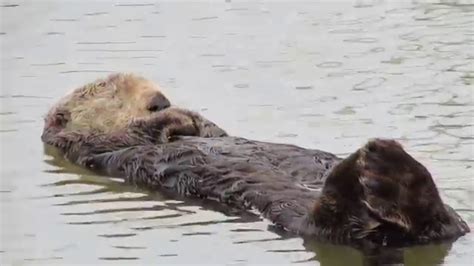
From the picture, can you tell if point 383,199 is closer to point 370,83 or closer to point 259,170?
point 259,170

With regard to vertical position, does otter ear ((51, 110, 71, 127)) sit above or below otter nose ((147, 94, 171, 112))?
below

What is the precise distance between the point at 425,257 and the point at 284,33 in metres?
5.83

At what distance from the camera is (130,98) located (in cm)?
779

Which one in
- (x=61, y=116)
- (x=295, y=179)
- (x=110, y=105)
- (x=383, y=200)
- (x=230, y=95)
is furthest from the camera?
(x=230, y=95)

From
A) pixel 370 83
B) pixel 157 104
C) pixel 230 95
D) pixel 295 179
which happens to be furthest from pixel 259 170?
pixel 370 83

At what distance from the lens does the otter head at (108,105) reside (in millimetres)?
7707

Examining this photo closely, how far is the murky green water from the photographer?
5.89 metres

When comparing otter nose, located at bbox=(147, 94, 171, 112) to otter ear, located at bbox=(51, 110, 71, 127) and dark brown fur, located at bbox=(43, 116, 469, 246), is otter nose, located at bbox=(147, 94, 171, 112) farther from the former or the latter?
otter ear, located at bbox=(51, 110, 71, 127)

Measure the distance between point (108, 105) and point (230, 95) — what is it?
4.53 feet

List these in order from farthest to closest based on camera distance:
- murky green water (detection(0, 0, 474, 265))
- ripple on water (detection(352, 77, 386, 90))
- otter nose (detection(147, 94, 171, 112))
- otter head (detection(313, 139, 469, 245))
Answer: ripple on water (detection(352, 77, 386, 90)) < otter nose (detection(147, 94, 171, 112)) < murky green water (detection(0, 0, 474, 265)) < otter head (detection(313, 139, 469, 245))

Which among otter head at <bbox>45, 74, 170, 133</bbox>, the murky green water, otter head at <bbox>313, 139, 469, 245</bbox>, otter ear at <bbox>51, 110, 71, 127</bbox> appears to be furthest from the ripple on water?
otter head at <bbox>313, 139, 469, 245</bbox>

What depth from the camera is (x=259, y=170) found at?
627cm

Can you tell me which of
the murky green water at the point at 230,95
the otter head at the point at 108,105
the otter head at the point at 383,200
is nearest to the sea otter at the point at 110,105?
the otter head at the point at 108,105

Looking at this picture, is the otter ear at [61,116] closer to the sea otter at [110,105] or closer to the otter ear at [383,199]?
the sea otter at [110,105]
